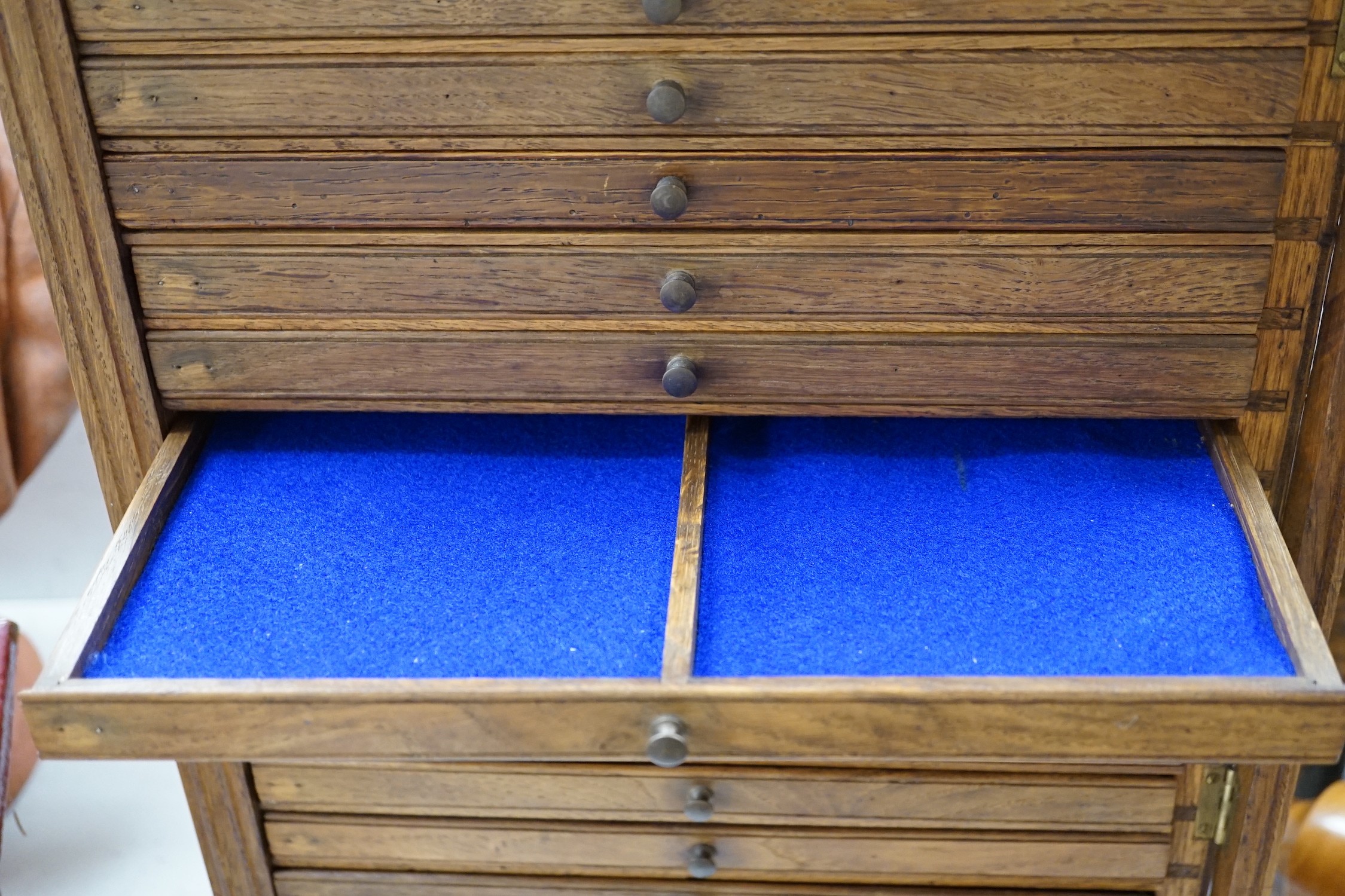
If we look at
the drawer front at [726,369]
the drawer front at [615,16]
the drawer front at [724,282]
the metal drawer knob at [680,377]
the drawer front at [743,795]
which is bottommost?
the drawer front at [743,795]

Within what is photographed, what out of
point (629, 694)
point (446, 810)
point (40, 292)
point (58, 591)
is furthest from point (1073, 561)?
point (58, 591)

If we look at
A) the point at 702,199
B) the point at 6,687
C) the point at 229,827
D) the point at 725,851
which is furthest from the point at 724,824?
the point at 6,687

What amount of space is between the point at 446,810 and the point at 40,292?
838mm

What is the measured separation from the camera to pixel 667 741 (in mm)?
945

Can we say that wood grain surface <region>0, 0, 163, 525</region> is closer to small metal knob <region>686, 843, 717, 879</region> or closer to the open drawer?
the open drawer

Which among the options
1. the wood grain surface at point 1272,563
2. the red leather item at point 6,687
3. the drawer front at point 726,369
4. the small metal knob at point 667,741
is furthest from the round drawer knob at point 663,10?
the red leather item at point 6,687

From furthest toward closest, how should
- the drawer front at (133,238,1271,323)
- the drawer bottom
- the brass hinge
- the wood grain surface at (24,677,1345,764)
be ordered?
1. the drawer bottom
2. the brass hinge
3. the drawer front at (133,238,1271,323)
4. the wood grain surface at (24,677,1345,764)

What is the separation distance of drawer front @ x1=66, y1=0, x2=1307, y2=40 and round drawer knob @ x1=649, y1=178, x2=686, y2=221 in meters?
0.12

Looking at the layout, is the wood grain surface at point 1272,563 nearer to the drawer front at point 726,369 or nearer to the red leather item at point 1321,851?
the drawer front at point 726,369

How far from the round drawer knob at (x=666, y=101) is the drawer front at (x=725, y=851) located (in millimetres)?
666

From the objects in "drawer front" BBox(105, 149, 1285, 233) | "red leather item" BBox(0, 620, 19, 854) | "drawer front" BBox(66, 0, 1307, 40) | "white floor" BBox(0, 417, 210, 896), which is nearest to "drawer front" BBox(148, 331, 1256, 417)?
"drawer front" BBox(105, 149, 1285, 233)

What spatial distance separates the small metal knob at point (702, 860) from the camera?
1.25 m

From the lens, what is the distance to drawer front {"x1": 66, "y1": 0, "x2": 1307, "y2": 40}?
3.15 feet

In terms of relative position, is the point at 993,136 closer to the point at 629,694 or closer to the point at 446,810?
the point at 629,694
